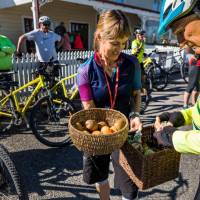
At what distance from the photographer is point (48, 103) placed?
4074mm

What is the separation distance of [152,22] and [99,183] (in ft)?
63.0

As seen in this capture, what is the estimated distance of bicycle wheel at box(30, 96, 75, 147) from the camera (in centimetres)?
399

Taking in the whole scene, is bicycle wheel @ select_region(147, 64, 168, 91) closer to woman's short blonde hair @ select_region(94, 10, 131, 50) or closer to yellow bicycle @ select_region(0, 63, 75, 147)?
yellow bicycle @ select_region(0, 63, 75, 147)

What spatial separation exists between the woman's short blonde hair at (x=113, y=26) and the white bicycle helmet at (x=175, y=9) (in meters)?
0.41

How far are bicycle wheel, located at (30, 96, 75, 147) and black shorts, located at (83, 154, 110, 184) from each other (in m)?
1.91

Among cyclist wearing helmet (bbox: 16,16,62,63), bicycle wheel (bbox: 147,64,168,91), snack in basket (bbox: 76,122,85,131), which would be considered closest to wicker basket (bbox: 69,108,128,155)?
snack in basket (bbox: 76,122,85,131)

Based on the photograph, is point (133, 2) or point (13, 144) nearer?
point (13, 144)

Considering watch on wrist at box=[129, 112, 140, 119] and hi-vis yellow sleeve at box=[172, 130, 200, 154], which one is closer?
hi-vis yellow sleeve at box=[172, 130, 200, 154]

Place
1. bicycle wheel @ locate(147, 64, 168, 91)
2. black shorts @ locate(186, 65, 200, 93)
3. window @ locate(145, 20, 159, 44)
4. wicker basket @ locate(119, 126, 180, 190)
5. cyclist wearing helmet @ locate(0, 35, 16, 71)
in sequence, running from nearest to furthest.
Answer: wicker basket @ locate(119, 126, 180, 190), cyclist wearing helmet @ locate(0, 35, 16, 71), black shorts @ locate(186, 65, 200, 93), bicycle wheel @ locate(147, 64, 168, 91), window @ locate(145, 20, 159, 44)

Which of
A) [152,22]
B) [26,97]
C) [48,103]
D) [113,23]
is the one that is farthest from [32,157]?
[152,22]

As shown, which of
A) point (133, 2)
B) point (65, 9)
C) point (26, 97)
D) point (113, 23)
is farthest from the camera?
point (133, 2)

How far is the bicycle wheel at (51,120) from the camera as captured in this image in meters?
3.99

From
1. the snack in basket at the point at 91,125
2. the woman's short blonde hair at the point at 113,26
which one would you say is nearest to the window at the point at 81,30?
the woman's short blonde hair at the point at 113,26

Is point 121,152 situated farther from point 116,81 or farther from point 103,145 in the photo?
point 116,81
